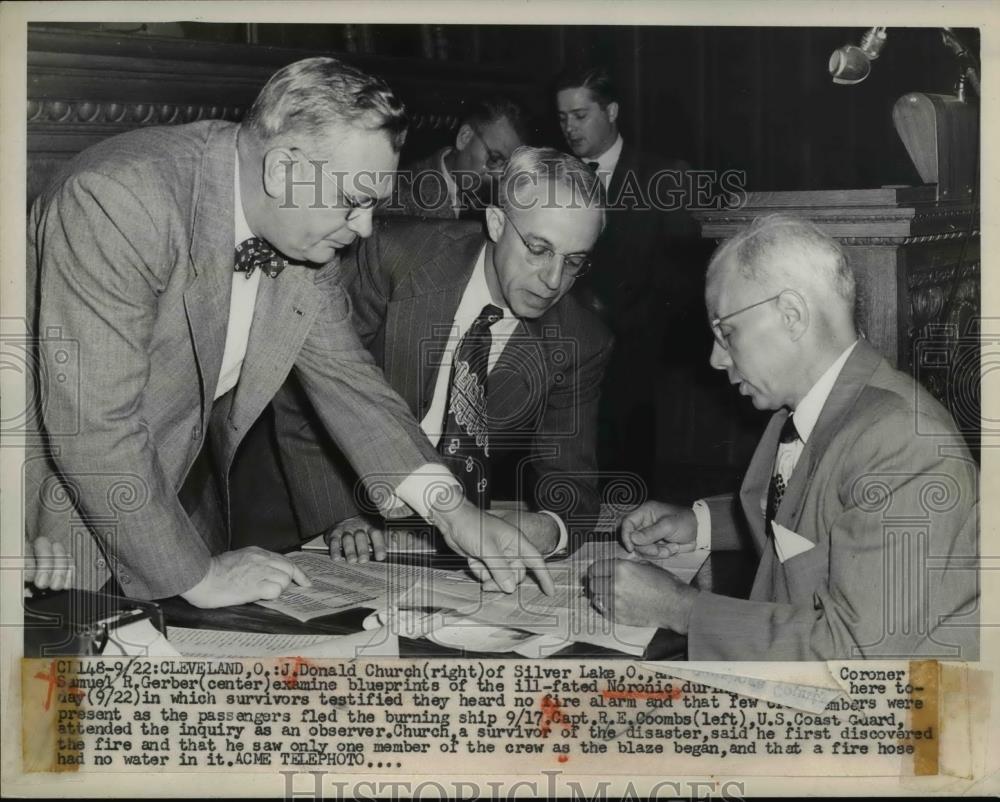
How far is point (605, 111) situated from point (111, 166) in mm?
1383

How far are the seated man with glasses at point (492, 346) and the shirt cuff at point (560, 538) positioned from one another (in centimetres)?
7

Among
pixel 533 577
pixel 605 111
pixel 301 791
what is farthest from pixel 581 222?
pixel 301 791

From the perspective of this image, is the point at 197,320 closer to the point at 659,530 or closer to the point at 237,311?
the point at 237,311

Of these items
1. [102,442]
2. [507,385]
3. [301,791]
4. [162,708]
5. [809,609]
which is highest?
[507,385]

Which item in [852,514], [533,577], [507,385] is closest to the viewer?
[852,514]

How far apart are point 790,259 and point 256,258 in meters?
1.35

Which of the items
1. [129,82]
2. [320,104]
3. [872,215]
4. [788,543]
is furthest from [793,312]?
[129,82]

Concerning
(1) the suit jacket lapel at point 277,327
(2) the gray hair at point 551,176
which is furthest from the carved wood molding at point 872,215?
(1) the suit jacket lapel at point 277,327

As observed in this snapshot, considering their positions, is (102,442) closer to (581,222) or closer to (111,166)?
(111,166)

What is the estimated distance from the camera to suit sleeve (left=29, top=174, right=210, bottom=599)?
2.71m

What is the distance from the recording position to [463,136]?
3.23 m

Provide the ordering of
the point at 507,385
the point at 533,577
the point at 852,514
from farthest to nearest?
the point at 507,385
the point at 533,577
the point at 852,514

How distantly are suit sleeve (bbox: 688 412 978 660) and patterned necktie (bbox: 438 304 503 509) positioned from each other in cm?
80

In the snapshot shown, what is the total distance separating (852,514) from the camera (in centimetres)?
268
